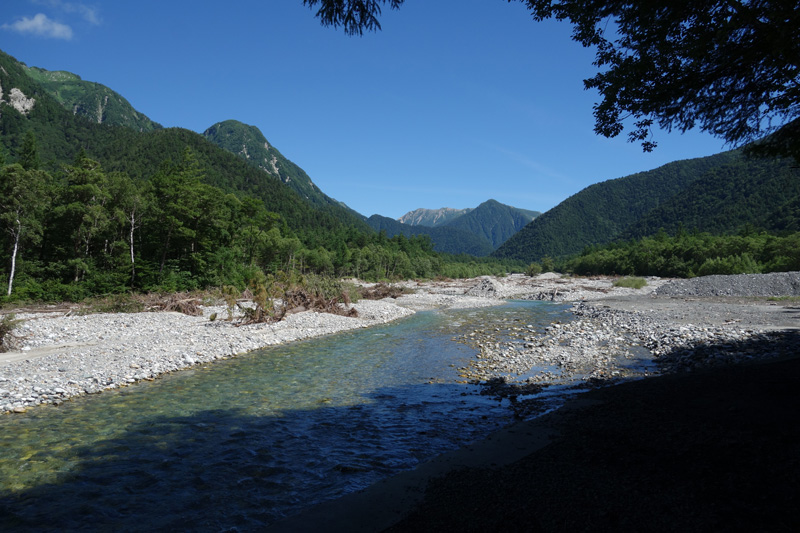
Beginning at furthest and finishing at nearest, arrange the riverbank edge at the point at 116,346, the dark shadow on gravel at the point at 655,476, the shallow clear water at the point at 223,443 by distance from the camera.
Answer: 1. the riverbank edge at the point at 116,346
2. the shallow clear water at the point at 223,443
3. the dark shadow on gravel at the point at 655,476

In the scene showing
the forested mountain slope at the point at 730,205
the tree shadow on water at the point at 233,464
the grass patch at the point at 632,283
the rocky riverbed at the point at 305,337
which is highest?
the forested mountain slope at the point at 730,205

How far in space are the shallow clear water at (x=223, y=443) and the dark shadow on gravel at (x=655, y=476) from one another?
1.94 metres

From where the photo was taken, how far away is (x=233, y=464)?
630cm

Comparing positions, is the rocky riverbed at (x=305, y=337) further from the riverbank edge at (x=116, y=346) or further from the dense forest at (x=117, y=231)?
the dense forest at (x=117, y=231)

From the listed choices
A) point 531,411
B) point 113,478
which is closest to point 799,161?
point 531,411

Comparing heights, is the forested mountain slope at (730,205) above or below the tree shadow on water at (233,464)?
above

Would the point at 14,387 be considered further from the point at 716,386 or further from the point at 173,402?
the point at 716,386

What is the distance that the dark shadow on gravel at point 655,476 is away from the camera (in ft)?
11.0

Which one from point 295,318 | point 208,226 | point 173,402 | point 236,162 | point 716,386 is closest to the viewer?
point 716,386

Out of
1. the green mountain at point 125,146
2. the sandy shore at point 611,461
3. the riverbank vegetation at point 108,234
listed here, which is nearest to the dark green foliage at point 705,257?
the sandy shore at point 611,461

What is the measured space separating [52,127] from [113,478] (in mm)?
178532

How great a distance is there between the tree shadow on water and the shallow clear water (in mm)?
21

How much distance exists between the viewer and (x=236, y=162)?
147000 millimetres

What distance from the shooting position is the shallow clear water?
5074 millimetres
